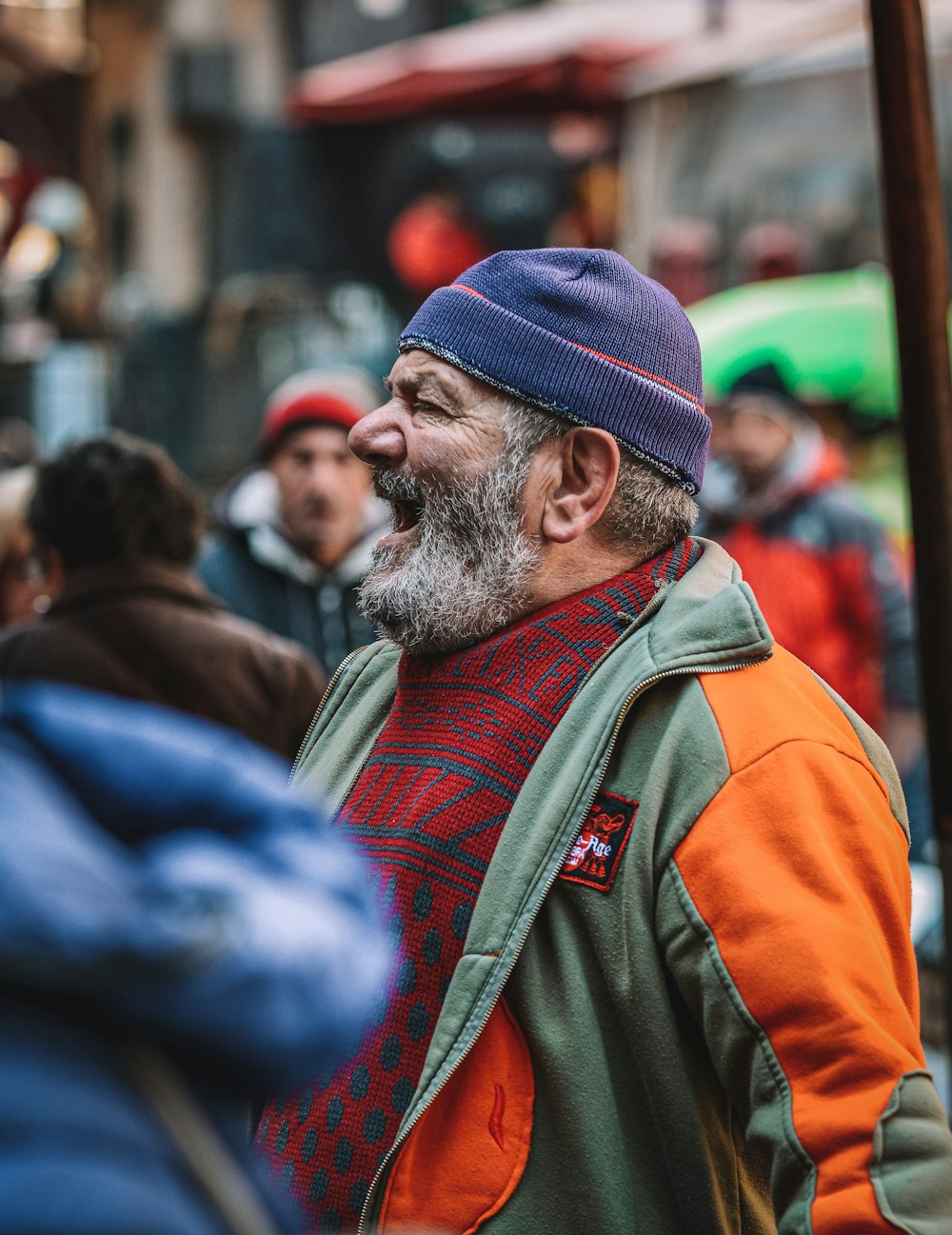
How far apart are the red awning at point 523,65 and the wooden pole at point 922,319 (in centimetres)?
664

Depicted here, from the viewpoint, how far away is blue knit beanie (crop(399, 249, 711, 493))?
219 centimetres

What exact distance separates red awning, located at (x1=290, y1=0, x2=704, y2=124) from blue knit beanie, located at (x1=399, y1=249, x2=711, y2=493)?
713cm

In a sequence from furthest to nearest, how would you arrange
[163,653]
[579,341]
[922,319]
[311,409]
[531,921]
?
[311,409]
[163,653]
[922,319]
[579,341]
[531,921]

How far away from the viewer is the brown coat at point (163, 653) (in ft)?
11.9

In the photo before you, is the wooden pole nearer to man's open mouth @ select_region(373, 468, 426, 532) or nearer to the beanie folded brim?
the beanie folded brim

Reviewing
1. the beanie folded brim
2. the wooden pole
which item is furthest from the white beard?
the wooden pole

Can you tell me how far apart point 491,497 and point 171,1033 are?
53.3 inches

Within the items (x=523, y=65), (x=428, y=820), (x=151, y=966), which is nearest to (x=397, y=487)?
(x=428, y=820)

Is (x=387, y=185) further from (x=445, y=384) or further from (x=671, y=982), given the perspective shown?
(x=671, y=982)

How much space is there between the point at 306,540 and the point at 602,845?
11.5 ft

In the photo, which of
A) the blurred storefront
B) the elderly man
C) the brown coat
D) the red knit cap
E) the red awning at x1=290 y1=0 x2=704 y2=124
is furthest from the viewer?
the red awning at x1=290 y1=0 x2=704 y2=124

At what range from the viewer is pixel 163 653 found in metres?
3.70

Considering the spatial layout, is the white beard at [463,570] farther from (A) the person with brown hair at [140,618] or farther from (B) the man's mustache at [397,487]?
(A) the person with brown hair at [140,618]

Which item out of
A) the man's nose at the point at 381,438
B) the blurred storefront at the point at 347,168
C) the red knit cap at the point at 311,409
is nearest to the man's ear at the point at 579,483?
the man's nose at the point at 381,438
